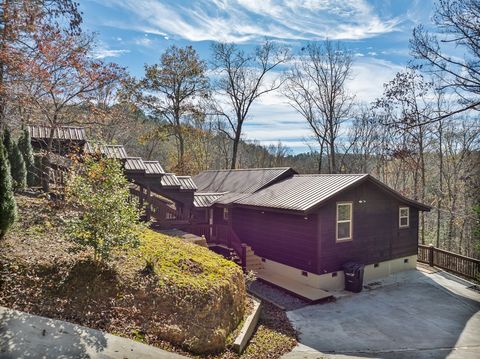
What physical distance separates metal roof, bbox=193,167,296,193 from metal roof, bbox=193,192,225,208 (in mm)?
1042

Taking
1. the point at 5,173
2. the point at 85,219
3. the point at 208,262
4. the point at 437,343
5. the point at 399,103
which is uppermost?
the point at 399,103

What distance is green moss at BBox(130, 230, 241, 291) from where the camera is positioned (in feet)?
23.1

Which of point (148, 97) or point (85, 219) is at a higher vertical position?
point (148, 97)

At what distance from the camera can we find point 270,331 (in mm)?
8648

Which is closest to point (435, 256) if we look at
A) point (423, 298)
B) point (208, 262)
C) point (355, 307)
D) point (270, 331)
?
point (423, 298)

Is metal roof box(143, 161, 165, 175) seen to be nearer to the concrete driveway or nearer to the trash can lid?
the concrete driveway

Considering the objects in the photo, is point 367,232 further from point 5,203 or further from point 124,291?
point 5,203

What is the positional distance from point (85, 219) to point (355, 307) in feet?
29.3

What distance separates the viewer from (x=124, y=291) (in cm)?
636

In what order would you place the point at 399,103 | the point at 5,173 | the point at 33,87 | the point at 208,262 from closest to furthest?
the point at 5,173, the point at 208,262, the point at 33,87, the point at 399,103

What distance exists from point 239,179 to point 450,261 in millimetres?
11521

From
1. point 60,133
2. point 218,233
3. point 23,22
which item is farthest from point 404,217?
point 23,22

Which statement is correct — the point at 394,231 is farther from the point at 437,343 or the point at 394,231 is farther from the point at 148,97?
the point at 148,97

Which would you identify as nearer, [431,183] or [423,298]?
[423,298]
